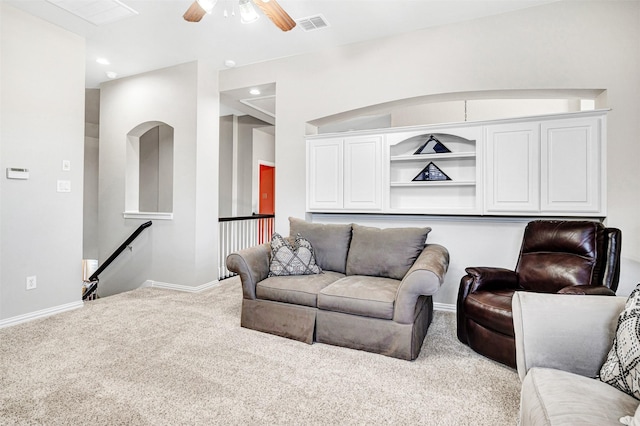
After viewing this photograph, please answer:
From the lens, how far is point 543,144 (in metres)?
2.87

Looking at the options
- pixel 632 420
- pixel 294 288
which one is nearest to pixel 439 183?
pixel 294 288

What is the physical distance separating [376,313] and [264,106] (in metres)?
4.25

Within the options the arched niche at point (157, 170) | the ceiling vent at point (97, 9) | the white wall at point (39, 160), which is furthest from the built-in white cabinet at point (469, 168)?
the arched niche at point (157, 170)

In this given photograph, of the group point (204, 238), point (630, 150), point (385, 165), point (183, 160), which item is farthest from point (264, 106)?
point (630, 150)

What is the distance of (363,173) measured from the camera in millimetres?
3572

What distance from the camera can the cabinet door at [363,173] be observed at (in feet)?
11.5

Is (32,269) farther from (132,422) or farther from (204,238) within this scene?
(132,422)

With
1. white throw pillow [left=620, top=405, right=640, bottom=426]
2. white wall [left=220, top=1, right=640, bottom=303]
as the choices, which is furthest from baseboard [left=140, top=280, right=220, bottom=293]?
white throw pillow [left=620, top=405, right=640, bottom=426]

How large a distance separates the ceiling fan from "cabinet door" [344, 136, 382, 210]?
1452 millimetres

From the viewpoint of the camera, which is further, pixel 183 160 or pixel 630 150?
pixel 183 160

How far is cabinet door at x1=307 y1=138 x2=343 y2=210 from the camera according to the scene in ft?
12.1

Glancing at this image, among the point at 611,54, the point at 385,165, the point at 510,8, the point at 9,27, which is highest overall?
the point at 510,8

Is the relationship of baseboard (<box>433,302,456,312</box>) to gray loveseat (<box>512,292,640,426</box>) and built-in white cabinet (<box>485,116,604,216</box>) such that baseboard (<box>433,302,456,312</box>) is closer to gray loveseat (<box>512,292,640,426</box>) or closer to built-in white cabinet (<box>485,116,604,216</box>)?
built-in white cabinet (<box>485,116,604,216</box>)

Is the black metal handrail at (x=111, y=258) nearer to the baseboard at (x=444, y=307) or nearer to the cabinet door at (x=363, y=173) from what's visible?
the cabinet door at (x=363, y=173)
